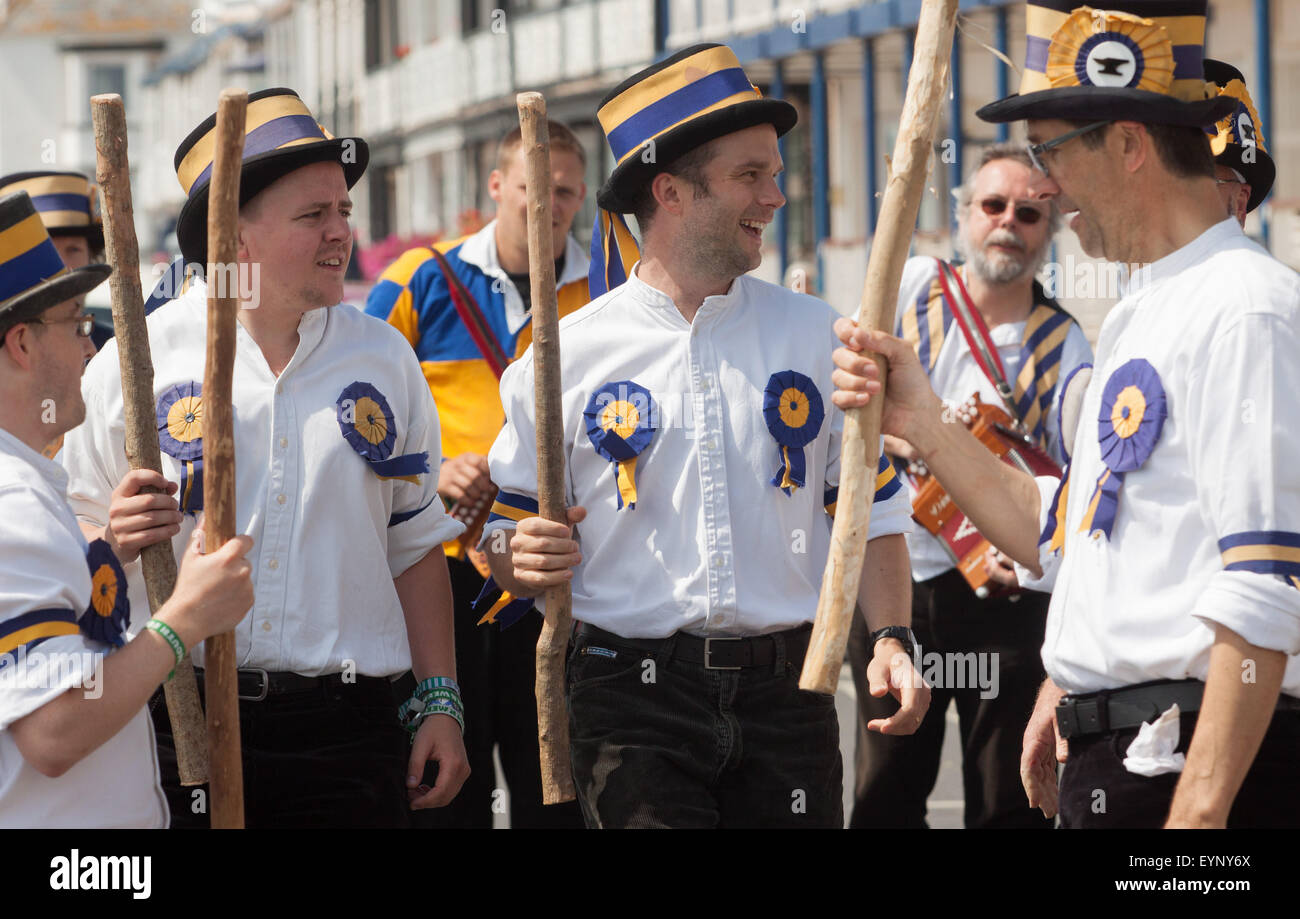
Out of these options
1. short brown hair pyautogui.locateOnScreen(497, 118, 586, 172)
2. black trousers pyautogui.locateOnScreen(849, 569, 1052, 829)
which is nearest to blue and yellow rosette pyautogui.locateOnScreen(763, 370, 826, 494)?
black trousers pyautogui.locateOnScreen(849, 569, 1052, 829)

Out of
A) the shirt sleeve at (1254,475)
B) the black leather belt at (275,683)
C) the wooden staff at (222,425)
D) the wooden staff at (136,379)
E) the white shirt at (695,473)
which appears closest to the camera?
the shirt sleeve at (1254,475)

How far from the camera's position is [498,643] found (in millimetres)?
5914

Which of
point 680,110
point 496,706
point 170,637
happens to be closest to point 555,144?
point 496,706

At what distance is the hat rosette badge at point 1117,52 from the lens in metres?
3.28

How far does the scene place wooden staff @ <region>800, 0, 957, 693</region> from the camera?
329 cm

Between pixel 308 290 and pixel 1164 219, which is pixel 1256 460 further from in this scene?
pixel 308 290

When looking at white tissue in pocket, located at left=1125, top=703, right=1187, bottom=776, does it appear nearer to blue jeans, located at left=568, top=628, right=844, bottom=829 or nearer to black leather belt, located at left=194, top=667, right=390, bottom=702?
blue jeans, located at left=568, top=628, right=844, bottom=829

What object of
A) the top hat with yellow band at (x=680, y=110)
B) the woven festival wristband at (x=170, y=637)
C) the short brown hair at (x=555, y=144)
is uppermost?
the short brown hair at (x=555, y=144)

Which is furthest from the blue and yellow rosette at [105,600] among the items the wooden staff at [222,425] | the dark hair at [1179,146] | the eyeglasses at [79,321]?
the dark hair at [1179,146]

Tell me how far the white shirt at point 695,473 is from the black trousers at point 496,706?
5.66 feet

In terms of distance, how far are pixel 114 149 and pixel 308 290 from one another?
622 millimetres

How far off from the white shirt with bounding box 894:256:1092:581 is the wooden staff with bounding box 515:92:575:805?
219cm

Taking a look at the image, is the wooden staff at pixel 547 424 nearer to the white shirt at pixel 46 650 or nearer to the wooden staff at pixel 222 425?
the wooden staff at pixel 222 425

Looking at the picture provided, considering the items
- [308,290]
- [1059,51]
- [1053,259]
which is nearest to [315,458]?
[308,290]
